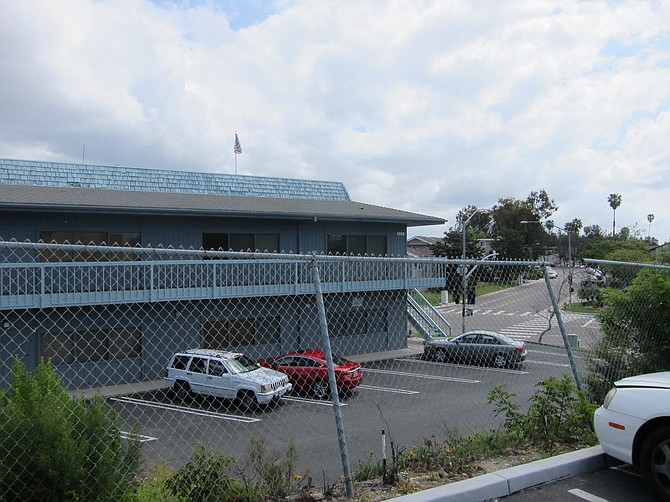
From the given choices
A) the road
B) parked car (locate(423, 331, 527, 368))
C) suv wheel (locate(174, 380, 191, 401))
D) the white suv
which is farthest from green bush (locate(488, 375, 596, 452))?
suv wheel (locate(174, 380, 191, 401))

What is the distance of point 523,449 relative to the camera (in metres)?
5.50

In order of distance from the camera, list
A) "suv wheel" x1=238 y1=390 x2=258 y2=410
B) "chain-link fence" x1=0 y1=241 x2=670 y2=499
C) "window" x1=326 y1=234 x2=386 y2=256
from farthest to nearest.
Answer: "window" x1=326 y1=234 x2=386 y2=256 → "suv wheel" x1=238 y1=390 x2=258 y2=410 → "chain-link fence" x1=0 y1=241 x2=670 y2=499

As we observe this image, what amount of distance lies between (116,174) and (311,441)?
18.1m

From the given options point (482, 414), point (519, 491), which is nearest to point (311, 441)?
point (482, 414)

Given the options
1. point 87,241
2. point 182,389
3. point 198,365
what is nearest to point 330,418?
point 198,365

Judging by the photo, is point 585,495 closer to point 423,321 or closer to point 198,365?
point 198,365

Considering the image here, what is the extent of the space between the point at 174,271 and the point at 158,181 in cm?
879

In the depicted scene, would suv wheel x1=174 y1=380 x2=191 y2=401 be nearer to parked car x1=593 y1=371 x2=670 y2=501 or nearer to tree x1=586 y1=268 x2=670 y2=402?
tree x1=586 y1=268 x2=670 y2=402

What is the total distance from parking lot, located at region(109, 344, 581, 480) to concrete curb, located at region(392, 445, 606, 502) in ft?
10.9

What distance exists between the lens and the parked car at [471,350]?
12.1 m

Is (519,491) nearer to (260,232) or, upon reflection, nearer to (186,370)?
(186,370)

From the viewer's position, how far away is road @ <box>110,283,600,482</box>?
10219 mm

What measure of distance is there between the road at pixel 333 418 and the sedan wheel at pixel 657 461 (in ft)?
11.9

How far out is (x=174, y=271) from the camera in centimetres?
1864
